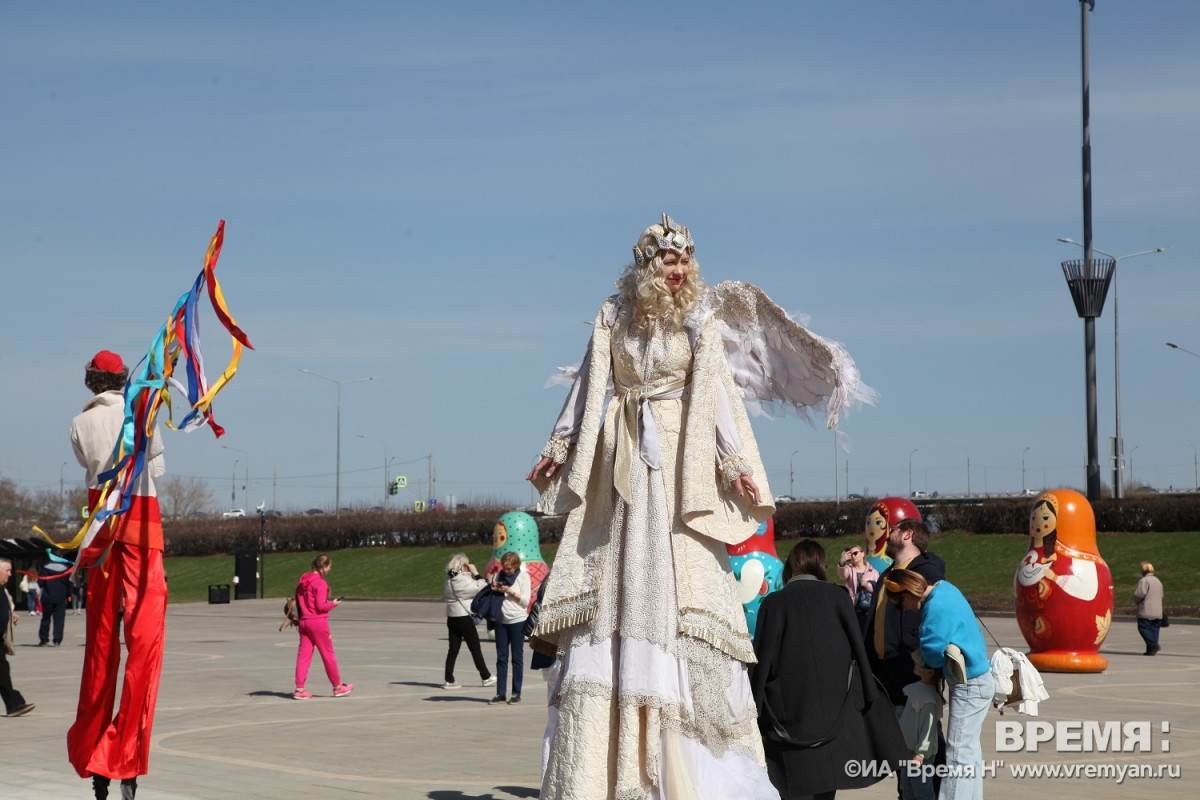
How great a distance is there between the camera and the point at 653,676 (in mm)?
6379

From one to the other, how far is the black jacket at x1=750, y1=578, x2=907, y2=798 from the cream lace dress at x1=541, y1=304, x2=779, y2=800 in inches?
17.0

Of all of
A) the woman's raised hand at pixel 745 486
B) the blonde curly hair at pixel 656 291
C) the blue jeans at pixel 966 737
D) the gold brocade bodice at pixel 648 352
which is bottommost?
the blue jeans at pixel 966 737

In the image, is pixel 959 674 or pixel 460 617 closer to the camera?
pixel 959 674

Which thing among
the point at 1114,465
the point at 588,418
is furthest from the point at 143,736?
the point at 1114,465

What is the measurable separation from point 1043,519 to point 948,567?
80.5ft

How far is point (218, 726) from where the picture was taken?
13117 millimetres

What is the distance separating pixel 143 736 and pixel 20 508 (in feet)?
325

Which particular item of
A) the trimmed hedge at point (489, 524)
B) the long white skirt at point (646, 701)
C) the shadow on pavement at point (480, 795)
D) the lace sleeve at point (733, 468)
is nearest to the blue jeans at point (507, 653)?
the shadow on pavement at point (480, 795)

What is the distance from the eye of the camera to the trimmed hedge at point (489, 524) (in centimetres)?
4297

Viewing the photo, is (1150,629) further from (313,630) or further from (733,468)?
(733,468)

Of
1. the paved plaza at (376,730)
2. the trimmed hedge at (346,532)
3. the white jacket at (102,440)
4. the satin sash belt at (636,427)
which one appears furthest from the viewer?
the trimmed hedge at (346,532)

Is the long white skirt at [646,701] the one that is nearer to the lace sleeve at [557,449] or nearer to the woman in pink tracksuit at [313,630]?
the lace sleeve at [557,449]

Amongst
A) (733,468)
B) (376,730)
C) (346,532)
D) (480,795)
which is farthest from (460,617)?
(346,532)

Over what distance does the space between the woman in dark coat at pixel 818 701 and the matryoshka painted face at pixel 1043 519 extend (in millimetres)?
11495
